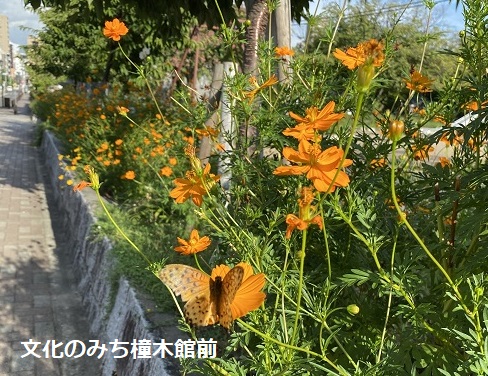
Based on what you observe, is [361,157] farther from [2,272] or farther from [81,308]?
[2,272]

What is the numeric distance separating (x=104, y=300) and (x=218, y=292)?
248 centimetres

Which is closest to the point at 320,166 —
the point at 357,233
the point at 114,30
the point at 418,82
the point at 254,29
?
the point at 357,233

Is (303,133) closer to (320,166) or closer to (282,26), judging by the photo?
(320,166)

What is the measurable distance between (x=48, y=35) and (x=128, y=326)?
52.7 feet

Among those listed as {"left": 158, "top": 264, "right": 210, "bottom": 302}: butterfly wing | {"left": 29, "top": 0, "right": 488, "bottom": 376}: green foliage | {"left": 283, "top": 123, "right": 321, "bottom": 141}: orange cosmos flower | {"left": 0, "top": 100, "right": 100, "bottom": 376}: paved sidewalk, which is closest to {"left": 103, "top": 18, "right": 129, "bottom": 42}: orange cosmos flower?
{"left": 29, "top": 0, "right": 488, "bottom": 376}: green foliage

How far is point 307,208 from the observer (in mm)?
886

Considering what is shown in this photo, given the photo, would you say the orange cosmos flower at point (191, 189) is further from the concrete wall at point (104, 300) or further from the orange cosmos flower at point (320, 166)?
the concrete wall at point (104, 300)

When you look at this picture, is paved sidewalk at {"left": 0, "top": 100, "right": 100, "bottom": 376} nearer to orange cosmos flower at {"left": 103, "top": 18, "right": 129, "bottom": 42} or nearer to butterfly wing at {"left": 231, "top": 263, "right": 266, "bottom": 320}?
orange cosmos flower at {"left": 103, "top": 18, "right": 129, "bottom": 42}

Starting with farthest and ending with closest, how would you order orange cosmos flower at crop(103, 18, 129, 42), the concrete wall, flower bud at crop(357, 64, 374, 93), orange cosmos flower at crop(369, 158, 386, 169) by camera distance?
1. the concrete wall
2. orange cosmos flower at crop(103, 18, 129, 42)
3. orange cosmos flower at crop(369, 158, 386, 169)
4. flower bud at crop(357, 64, 374, 93)

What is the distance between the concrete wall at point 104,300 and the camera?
2.26 meters

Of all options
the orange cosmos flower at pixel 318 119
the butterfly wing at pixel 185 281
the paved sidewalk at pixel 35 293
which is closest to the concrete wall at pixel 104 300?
the paved sidewalk at pixel 35 293

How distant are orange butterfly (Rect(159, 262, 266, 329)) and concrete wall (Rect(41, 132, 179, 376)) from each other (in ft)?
3.07

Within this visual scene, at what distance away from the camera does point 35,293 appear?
4.02m

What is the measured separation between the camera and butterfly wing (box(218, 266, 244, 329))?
0.93 meters
